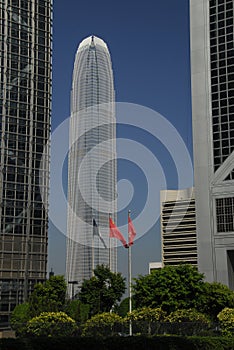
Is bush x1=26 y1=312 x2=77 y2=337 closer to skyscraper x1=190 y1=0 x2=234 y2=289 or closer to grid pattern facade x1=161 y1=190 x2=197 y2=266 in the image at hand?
skyscraper x1=190 y1=0 x2=234 y2=289

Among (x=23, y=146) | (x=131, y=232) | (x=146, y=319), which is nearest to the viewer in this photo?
(x=146, y=319)

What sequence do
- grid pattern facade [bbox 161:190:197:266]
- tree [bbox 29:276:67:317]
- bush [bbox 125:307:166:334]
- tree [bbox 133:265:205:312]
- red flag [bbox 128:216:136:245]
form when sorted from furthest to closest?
grid pattern facade [bbox 161:190:197:266] → tree [bbox 29:276:67:317] → tree [bbox 133:265:205:312] → red flag [bbox 128:216:136:245] → bush [bbox 125:307:166:334]

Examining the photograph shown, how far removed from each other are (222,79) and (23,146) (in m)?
40.4

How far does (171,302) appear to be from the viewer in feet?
205

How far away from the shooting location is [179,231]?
188 m

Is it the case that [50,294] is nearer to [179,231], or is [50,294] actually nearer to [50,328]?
[50,328]

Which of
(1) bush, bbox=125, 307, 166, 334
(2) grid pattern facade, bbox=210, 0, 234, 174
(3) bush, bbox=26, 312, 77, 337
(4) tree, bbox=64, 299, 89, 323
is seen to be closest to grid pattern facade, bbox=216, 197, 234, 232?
(2) grid pattern facade, bbox=210, 0, 234, 174

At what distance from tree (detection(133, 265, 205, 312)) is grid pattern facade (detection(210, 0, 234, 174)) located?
23.7 meters

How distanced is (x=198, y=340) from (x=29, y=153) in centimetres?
7600

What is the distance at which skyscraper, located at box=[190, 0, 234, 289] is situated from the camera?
8244 centimetres

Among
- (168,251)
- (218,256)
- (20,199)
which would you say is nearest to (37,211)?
(20,199)

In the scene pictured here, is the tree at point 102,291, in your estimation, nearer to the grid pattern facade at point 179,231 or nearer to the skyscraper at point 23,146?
the skyscraper at point 23,146

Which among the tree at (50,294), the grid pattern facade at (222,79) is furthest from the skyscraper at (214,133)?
the tree at (50,294)

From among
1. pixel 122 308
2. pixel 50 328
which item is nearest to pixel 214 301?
pixel 122 308
